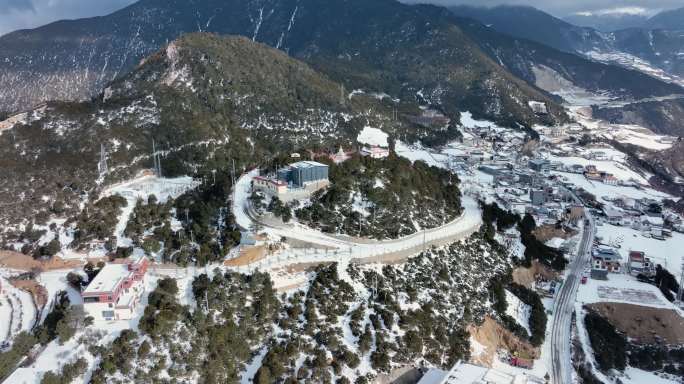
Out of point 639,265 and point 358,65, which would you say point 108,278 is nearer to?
point 639,265

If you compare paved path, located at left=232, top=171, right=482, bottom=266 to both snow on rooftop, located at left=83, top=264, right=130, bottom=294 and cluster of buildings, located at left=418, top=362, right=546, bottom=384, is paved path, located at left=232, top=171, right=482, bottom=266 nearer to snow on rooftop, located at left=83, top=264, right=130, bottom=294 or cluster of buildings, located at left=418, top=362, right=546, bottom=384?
snow on rooftop, located at left=83, top=264, right=130, bottom=294

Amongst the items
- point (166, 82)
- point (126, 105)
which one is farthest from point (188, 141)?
point (166, 82)

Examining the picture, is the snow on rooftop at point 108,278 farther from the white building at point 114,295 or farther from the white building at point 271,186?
the white building at point 271,186

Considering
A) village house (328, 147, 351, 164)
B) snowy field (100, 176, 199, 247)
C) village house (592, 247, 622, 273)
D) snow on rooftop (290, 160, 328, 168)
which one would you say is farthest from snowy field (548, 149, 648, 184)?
snowy field (100, 176, 199, 247)

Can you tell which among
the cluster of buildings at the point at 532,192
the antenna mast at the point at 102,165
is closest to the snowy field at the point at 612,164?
the cluster of buildings at the point at 532,192

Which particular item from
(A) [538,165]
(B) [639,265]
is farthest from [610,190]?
(B) [639,265]

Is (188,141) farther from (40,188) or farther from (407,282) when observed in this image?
(407,282)
